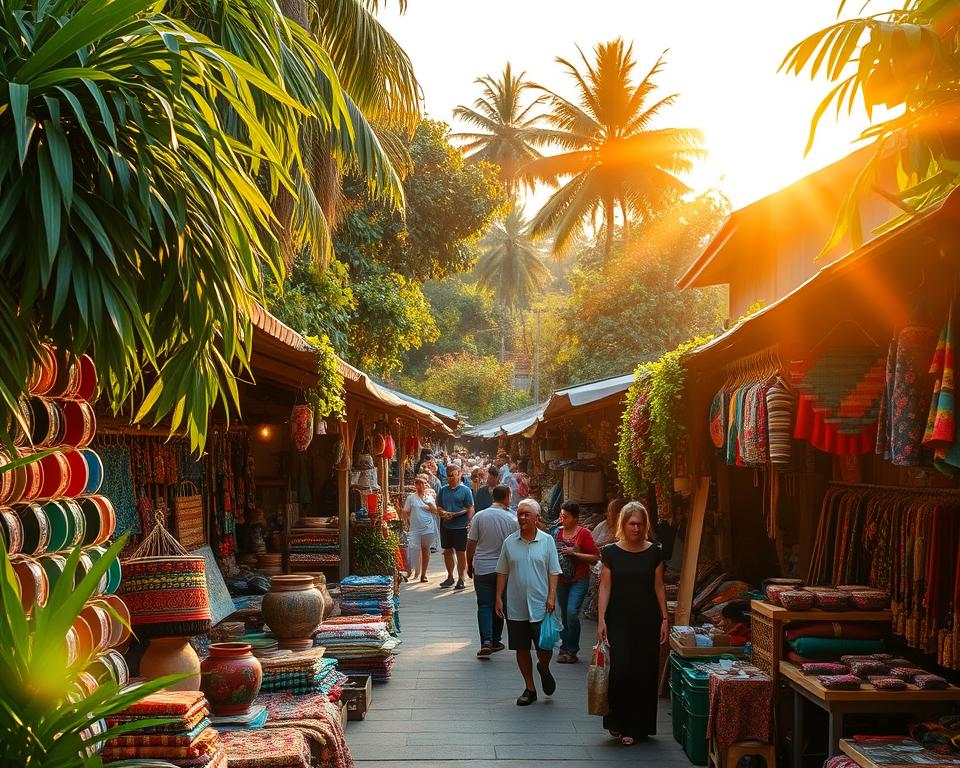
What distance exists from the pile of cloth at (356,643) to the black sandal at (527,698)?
1.33 m

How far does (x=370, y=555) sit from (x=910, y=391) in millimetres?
8290

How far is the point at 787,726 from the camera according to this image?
6457 millimetres

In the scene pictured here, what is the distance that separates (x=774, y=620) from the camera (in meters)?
6.27

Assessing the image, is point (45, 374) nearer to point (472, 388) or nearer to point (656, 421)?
point (656, 421)

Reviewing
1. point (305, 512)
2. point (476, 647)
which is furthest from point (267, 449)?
point (476, 647)

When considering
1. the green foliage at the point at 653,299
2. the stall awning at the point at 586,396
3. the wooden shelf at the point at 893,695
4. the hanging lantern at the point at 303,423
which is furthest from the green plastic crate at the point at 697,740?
the green foliage at the point at 653,299

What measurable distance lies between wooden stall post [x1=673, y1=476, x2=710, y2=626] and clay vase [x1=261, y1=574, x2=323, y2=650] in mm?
3025

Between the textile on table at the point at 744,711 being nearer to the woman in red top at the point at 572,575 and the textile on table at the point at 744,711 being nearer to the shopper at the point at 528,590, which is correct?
→ the shopper at the point at 528,590

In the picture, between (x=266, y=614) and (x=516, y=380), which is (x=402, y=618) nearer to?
(x=266, y=614)

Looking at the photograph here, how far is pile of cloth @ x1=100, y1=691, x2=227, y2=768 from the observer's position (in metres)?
4.21

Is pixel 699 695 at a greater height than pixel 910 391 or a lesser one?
lesser

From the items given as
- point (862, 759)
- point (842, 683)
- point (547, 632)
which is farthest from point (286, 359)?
point (862, 759)

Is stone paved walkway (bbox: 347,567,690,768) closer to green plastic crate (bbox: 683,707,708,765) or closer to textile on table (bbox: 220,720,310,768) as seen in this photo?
green plastic crate (bbox: 683,707,708,765)

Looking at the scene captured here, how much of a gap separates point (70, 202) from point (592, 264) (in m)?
34.7
